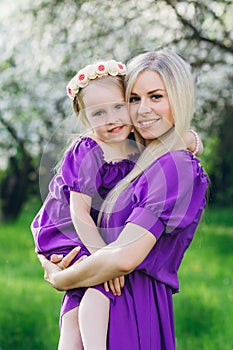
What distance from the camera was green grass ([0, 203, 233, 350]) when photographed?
198 inches

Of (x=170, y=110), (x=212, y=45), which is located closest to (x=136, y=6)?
(x=212, y=45)

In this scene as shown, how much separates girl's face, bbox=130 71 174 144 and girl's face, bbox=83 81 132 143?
0.03 meters

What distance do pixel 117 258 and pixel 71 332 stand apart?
0.95ft

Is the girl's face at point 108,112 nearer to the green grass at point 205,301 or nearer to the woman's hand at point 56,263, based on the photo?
the woman's hand at point 56,263

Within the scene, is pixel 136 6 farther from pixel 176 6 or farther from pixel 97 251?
pixel 97 251

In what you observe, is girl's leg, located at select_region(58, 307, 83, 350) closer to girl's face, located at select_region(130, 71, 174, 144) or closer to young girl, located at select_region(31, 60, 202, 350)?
young girl, located at select_region(31, 60, 202, 350)

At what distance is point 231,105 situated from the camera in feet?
22.2

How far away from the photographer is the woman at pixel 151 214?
214 cm

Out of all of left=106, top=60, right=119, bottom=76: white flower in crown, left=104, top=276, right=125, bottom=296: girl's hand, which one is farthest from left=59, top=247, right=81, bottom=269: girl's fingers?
left=106, top=60, right=119, bottom=76: white flower in crown

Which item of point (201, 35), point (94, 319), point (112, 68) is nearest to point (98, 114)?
point (112, 68)

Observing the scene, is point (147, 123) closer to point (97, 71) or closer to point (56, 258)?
point (97, 71)

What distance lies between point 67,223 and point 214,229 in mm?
5896

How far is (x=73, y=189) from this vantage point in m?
2.23

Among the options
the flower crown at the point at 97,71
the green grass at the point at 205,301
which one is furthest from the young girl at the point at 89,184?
the green grass at the point at 205,301
